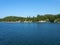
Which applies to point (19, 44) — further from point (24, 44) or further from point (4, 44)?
point (4, 44)

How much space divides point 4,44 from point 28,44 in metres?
5.62

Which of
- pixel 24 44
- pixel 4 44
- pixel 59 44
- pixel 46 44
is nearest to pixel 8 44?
pixel 4 44

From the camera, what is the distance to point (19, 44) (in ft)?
122

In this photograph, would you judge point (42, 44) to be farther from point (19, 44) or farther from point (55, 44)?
point (19, 44)

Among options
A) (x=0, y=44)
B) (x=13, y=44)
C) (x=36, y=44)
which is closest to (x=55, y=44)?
(x=36, y=44)

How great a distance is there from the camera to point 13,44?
37094mm

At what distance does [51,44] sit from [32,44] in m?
4.56

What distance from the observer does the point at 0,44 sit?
37656 mm

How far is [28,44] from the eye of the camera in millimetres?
37438

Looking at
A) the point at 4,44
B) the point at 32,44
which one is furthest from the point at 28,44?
the point at 4,44

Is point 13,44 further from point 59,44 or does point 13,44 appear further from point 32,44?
point 59,44

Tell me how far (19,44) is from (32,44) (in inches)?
→ 120

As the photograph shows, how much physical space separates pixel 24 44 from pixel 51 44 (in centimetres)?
643

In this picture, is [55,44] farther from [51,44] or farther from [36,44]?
[36,44]
